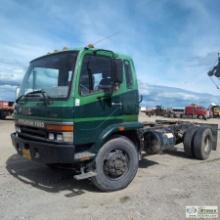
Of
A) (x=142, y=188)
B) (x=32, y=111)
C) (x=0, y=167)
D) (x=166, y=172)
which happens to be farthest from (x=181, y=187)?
(x=0, y=167)

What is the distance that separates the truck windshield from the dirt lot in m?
1.85

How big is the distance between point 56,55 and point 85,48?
673mm

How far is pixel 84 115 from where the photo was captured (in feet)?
18.0

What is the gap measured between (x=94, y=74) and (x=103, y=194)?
88.7 inches

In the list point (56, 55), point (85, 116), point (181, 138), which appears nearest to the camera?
point (85, 116)

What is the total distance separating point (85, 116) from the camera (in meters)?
5.51

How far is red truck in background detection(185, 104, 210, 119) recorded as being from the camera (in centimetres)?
4102

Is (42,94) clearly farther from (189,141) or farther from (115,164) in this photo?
(189,141)

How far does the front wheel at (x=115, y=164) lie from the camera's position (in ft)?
18.7

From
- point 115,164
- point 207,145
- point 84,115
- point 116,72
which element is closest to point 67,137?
point 84,115

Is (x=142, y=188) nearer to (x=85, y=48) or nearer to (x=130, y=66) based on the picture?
(x=130, y=66)

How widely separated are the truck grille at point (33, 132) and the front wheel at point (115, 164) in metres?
1.08

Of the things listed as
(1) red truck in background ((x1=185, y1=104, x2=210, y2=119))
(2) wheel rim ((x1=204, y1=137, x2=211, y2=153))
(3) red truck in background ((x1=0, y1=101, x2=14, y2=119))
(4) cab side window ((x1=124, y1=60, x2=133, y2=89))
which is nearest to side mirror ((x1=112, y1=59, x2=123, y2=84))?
(4) cab side window ((x1=124, y1=60, x2=133, y2=89))

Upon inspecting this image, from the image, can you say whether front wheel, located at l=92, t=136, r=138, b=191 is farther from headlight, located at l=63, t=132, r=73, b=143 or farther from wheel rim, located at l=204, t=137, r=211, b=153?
wheel rim, located at l=204, t=137, r=211, b=153
